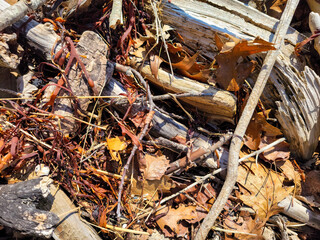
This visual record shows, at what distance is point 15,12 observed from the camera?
7.28ft

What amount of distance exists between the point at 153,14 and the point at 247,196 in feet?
7.12

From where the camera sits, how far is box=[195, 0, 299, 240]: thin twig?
2295 millimetres

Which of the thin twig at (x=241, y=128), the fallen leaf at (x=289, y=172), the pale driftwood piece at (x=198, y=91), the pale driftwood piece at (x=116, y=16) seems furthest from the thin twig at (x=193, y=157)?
the pale driftwood piece at (x=116, y=16)

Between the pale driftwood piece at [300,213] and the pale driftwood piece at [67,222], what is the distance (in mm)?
1891

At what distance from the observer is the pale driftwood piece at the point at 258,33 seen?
8.47 feet

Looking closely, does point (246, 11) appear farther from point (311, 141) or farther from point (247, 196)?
point (247, 196)

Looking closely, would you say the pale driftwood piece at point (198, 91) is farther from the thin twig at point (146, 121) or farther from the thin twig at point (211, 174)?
the thin twig at point (211, 174)

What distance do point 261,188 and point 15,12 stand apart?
2.91 meters

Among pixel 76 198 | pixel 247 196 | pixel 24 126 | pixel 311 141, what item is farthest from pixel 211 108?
pixel 24 126

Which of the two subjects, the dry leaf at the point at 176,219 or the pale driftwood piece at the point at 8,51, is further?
the dry leaf at the point at 176,219

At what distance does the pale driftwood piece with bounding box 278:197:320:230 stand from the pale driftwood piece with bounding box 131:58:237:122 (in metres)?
1.04

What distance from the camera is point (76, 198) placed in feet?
7.38

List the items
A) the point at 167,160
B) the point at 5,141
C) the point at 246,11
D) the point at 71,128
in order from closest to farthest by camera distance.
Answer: the point at 5,141
the point at 71,128
the point at 167,160
the point at 246,11

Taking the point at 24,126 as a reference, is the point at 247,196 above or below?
below
